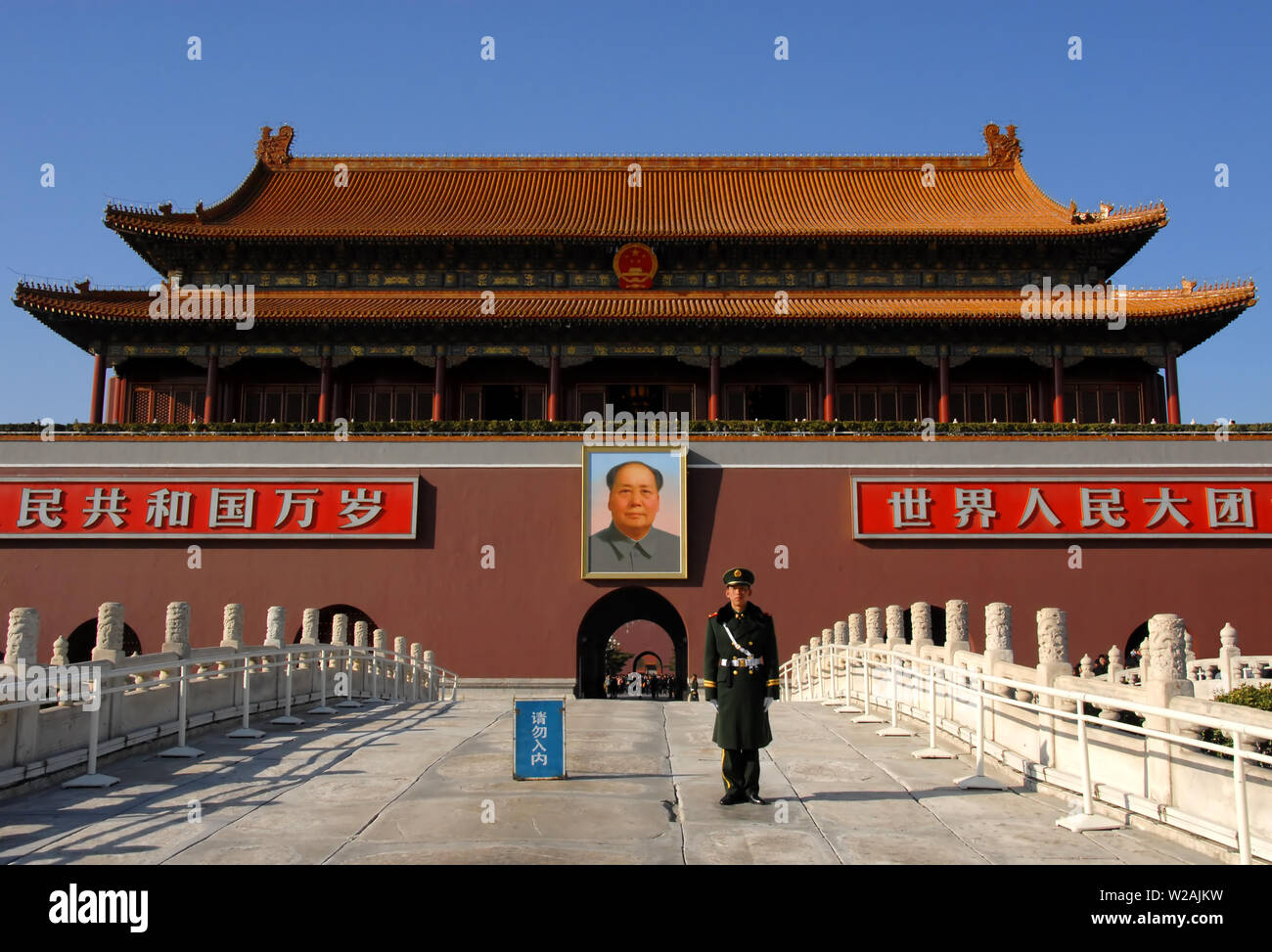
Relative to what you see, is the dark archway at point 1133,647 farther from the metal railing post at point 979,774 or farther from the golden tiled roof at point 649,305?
the metal railing post at point 979,774

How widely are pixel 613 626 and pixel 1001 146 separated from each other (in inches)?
698

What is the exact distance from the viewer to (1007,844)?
21.6ft

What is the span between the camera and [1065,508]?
905 inches

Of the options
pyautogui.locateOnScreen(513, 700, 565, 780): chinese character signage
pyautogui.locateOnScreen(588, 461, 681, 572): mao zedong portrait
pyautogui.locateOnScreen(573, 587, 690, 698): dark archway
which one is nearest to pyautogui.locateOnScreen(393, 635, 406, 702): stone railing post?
pyautogui.locateOnScreen(573, 587, 690, 698): dark archway

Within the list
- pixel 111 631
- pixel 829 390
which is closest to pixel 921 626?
pixel 111 631

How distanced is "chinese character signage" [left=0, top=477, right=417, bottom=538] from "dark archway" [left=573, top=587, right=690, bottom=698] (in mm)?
4699

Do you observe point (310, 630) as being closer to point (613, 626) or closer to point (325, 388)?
point (325, 388)

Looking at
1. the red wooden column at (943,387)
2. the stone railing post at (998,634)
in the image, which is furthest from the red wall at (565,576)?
the stone railing post at (998,634)

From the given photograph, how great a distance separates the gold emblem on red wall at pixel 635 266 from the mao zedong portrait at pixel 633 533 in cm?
676

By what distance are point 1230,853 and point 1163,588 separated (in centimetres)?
1810

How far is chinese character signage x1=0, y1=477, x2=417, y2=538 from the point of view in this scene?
23297 millimetres

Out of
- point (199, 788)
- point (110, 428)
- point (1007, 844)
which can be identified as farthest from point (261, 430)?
point (1007, 844)

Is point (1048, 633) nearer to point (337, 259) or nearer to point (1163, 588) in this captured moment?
point (1163, 588)

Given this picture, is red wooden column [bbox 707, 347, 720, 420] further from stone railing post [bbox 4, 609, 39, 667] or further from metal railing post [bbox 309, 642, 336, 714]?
stone railing post [bbox 4, 609, 39, 667]
